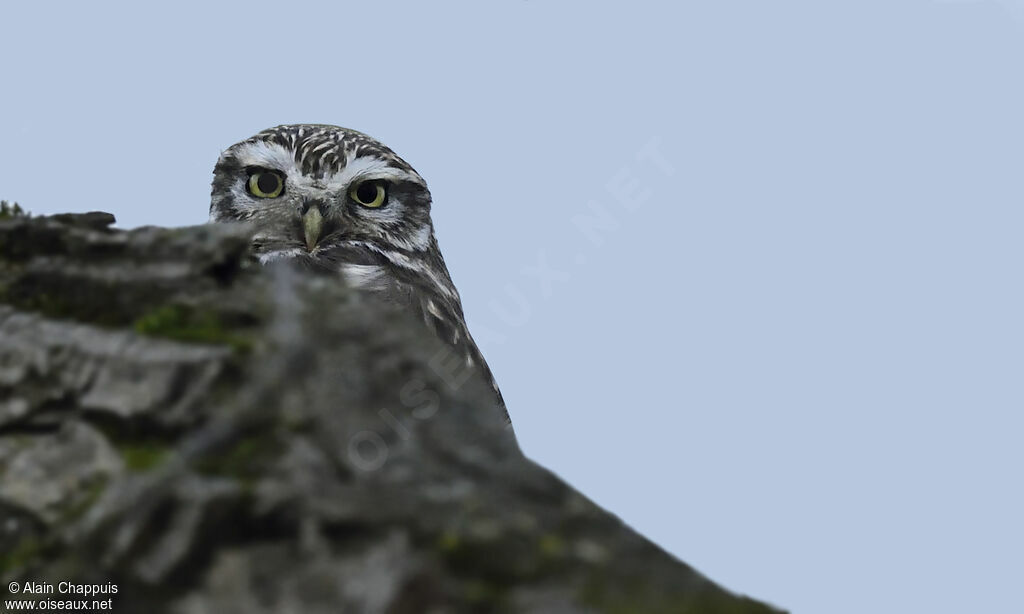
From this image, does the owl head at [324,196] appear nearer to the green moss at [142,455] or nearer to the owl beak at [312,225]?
the owl beak at [312,225]

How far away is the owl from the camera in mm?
5637

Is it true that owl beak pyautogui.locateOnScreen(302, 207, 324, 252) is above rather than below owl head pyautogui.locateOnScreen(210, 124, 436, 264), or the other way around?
below

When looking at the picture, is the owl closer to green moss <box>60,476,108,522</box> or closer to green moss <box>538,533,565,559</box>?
green moss <box>60,476,108,522</box>

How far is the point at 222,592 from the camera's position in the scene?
5.39 ft

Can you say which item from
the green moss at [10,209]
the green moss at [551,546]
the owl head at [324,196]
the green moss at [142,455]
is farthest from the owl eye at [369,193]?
the green moss at [551,546]

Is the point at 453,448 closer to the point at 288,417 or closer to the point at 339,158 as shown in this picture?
the point at 288,417

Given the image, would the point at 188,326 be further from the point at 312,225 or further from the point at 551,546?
the point at 312,225

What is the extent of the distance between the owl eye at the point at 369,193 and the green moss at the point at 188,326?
13.5ft

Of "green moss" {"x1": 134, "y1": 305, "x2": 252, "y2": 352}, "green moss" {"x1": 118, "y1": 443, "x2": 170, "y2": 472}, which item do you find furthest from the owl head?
"green moss" {"x1": 118, "y1": 443, "x2": 170, "y2": 472}

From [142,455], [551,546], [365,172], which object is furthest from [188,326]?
[365,172]

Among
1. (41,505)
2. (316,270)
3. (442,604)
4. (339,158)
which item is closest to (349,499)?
(442,604)

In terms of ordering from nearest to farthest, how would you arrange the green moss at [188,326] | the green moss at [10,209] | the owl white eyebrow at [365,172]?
the green moss at [188,326] < the green moss at [10,209] < the owl white eyebrow at [365,172]

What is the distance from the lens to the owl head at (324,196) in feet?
18.8

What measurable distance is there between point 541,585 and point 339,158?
4.83 meters
